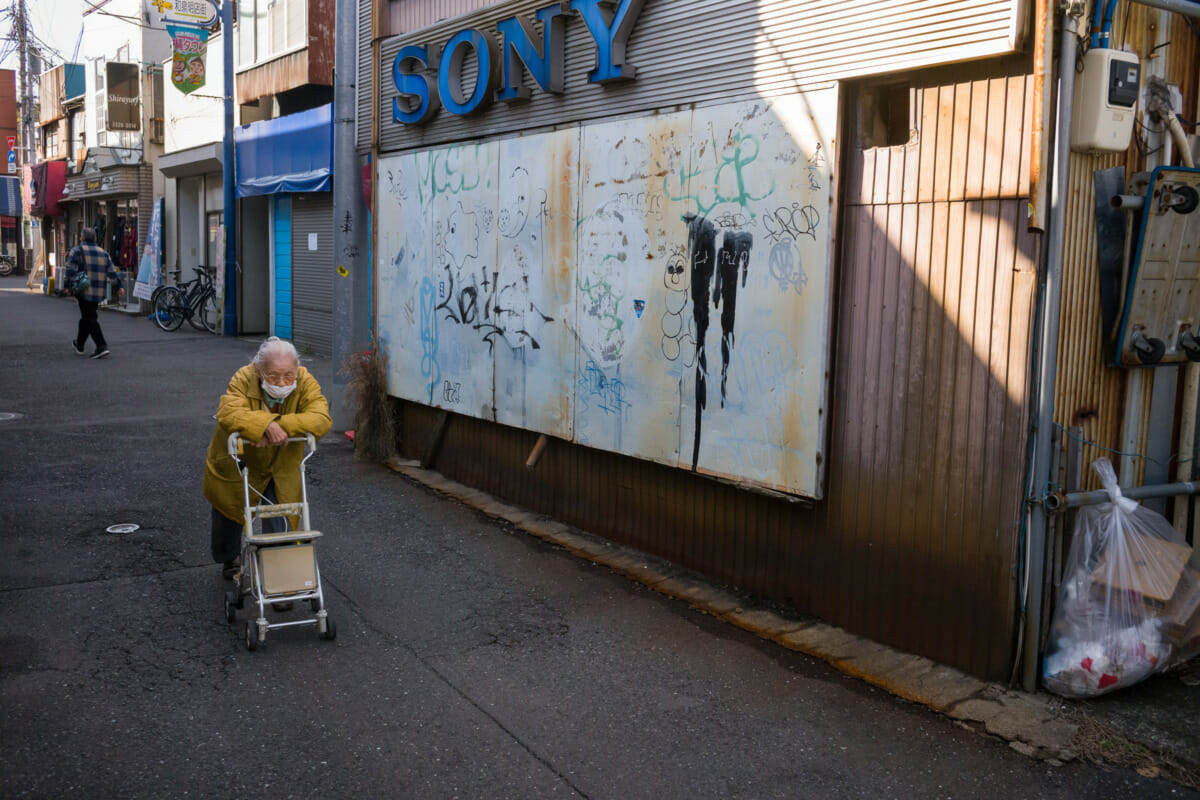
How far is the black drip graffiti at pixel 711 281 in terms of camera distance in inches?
234

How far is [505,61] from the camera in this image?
767 centimetres

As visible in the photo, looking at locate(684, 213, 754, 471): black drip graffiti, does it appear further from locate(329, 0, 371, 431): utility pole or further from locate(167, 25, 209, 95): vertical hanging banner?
locate(167, 25, 209, 95): vertical hanging banner

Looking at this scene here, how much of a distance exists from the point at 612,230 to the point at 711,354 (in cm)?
121

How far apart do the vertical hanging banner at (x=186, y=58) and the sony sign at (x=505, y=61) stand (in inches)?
458

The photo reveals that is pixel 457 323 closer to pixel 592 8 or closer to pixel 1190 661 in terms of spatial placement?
pixel 592 8

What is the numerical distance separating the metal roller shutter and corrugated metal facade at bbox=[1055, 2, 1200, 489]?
12882 mm

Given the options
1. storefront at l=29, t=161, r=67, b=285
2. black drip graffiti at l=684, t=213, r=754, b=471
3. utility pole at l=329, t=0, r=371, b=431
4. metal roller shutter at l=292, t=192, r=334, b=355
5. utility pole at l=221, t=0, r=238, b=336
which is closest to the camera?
black drip graffiti at l=684, t=213, r=754, b=471

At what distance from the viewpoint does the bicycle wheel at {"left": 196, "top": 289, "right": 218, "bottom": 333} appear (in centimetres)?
2073

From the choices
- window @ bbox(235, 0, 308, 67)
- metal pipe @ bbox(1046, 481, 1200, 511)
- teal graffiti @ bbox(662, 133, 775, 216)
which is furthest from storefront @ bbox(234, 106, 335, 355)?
metal pipe @ bbox(1046, 481, 1200, 511)

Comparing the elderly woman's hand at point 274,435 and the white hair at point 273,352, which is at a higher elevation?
the white hair at point 273,352

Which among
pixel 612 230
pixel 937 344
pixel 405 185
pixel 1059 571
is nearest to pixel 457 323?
pixel 405 185

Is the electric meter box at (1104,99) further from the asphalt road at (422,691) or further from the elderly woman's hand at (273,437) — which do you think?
the elderly woman's hand at (273,437)

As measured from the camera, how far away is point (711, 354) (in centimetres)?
616

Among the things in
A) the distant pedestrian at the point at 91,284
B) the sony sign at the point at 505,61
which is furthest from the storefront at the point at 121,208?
the sony sign at the point at 505,61
